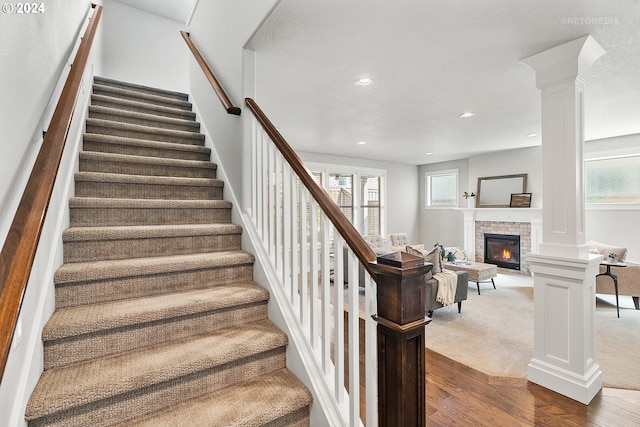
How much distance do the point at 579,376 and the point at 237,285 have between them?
2415mm

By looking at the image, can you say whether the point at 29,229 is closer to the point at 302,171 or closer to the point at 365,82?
the point at 302,171

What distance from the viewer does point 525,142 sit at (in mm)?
5637

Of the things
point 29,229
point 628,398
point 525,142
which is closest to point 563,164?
point 628,398

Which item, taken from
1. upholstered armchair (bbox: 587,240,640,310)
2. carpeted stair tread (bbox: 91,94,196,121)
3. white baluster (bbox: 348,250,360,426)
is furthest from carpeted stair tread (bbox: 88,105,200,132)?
upholstered armchair (bbox: 587,240,640,310)

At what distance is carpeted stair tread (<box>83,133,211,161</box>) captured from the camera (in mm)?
2453

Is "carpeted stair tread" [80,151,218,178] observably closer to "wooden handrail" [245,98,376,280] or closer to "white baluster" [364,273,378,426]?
"wooden handrail" [245,98,376,280]

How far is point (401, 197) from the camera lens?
8.21 meters

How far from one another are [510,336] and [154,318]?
341cm

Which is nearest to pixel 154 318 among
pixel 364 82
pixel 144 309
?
pixel 144 309

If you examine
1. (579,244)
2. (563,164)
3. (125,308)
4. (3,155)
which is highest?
(563,164)

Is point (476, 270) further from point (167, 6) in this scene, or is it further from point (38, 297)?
point (167, 6)

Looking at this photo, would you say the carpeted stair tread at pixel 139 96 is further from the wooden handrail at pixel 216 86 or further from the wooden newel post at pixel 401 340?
the wooden newel post at pixel 401 340

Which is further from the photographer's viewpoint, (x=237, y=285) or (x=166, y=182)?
(x=166, y=182)

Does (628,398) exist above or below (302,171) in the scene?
below
